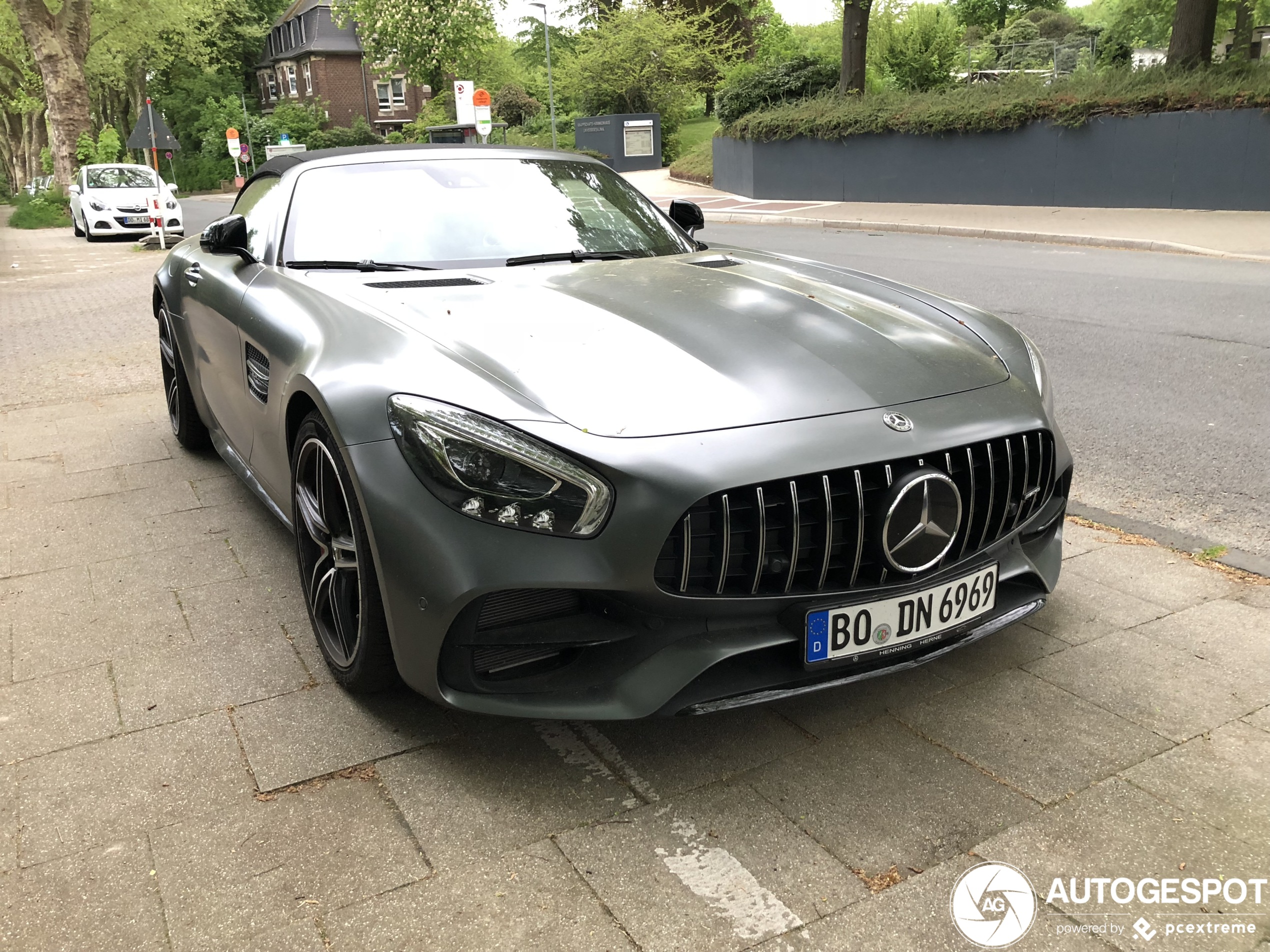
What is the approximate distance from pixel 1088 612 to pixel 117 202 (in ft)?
78.9

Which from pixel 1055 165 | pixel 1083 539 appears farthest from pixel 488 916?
pixel 1055 165

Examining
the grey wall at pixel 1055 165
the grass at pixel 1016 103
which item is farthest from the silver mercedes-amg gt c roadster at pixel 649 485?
the grass at pixel 1016 103

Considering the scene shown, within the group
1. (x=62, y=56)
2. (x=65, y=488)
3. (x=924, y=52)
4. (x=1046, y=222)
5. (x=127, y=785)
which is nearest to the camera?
(x=127, y=785)

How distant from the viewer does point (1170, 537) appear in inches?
153

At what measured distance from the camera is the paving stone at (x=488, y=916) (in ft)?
6.37

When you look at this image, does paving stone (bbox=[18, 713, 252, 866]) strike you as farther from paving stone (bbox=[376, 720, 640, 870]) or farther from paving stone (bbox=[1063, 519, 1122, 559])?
paving stone (bbox=[1063, 519, 1122, 559])

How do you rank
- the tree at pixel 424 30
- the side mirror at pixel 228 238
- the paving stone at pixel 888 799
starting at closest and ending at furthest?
the paving stone at pixel 888 799 → the side mirror at pixel 228 238 → the tree at pixel 424 30

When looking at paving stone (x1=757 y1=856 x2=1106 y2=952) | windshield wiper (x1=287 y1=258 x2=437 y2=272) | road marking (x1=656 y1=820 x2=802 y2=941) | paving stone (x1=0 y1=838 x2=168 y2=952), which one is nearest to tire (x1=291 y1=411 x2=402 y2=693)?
paving stone (x1=0 y1=838 x2=168 y2=952)

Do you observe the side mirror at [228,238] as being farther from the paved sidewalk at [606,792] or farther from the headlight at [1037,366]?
the headlight at [1037,366]

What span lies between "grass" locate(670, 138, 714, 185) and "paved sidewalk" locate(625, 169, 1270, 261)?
5.30m

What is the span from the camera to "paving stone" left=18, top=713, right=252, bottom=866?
91.0 inches

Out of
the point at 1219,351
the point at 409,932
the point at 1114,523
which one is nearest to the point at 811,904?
the point at 409,932

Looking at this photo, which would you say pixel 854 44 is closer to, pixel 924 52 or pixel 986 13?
pixel 924 52

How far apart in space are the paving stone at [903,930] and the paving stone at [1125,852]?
0.09 metres
